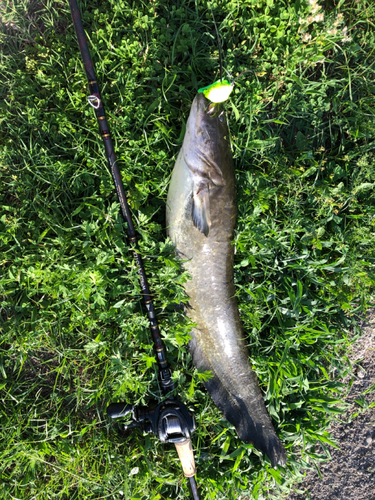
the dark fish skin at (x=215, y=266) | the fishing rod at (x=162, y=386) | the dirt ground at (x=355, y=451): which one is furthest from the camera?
the dirt ground at (x=355, y=451)

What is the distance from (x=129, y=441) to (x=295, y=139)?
338 cm

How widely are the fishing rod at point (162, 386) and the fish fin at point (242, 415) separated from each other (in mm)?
294

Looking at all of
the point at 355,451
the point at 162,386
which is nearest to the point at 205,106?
the point at 162,386

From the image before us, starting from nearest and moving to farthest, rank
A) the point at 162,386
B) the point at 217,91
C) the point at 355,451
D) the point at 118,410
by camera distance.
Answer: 1. the point at 217,91
2. the point at 118,410
3. the point at 162,386
4. the point at 355,451

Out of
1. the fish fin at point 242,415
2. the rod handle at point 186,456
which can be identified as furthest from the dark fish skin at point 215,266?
the rod handle at point 186,456

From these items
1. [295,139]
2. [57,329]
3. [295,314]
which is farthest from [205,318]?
[295,139]

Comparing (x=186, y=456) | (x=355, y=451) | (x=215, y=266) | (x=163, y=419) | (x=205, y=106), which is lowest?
(x=355, y=451)

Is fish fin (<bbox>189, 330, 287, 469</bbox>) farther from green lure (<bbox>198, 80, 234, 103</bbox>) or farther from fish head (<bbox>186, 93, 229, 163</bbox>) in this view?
green lure (<bbox>198, 80, 234, 103</bbox>)

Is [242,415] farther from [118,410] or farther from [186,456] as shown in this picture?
[118,410]

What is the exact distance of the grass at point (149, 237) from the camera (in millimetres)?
3016

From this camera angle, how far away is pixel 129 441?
10.4ft

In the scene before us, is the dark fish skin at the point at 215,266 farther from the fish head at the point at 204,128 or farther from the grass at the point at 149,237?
the grass at the point at 149,237

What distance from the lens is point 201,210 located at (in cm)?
282

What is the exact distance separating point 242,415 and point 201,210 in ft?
6.13
